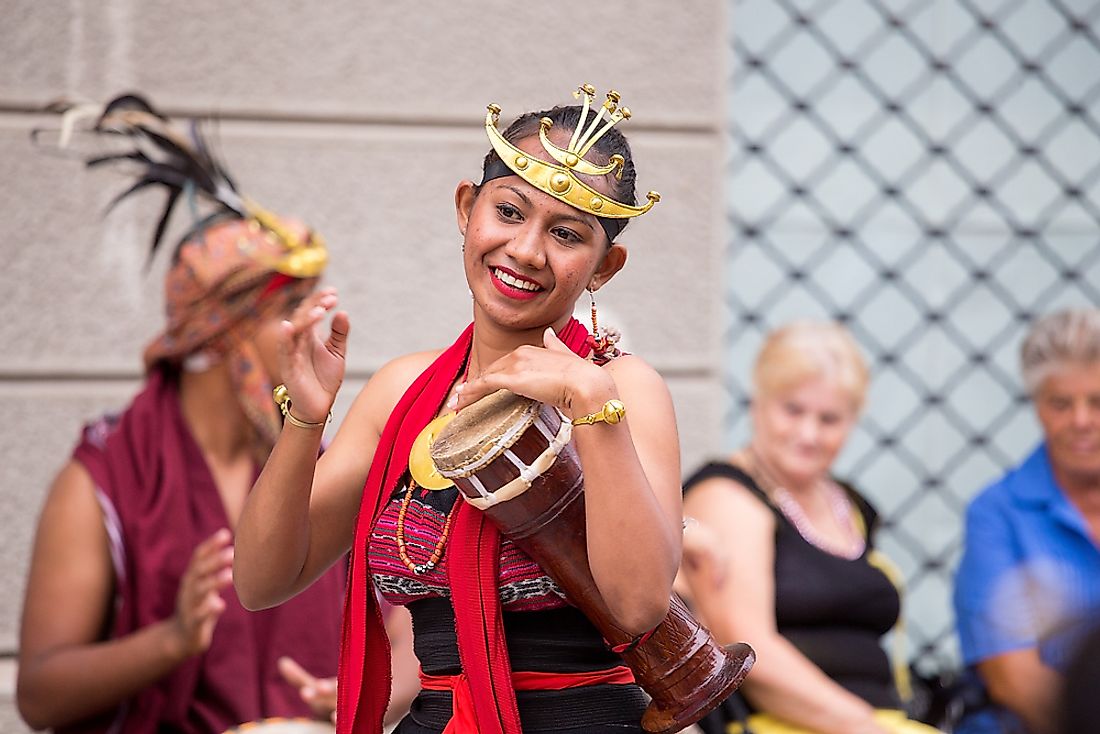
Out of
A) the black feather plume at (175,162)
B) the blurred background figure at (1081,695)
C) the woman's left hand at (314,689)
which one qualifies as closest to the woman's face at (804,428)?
the woman's left hand at (314,689)

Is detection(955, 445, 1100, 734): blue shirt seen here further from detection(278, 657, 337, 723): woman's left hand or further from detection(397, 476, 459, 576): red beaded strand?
detection(397, 476, 459, 576): red beaded strand

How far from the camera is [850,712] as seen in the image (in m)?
3.79

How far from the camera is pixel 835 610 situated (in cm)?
396

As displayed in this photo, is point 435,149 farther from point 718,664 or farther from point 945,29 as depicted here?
point 718,664

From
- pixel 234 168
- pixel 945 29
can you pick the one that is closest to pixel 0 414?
pixel 234 168

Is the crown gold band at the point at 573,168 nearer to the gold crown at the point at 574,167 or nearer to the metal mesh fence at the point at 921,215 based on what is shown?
the gold crown at the point at 574,167

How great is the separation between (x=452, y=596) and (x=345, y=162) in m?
2.62

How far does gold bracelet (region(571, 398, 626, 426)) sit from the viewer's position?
181cm

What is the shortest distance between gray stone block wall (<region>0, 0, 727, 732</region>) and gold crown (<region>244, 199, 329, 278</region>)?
65cm

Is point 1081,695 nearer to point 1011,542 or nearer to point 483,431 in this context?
point 483,431

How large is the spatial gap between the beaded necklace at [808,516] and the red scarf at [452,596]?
213 centimetres

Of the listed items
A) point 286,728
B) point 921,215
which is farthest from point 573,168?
point 921,215

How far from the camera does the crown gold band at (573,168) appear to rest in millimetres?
1935

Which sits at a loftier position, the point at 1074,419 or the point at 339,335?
the point at 339,335
